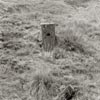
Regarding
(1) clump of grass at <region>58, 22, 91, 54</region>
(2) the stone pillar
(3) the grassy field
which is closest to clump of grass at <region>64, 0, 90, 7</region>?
(3) the grassy field

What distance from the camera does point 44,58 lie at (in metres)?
4.21

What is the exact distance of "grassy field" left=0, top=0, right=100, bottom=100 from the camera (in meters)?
3.37

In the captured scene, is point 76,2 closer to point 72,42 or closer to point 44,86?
point 72,42

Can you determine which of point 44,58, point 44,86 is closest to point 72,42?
point 44,58

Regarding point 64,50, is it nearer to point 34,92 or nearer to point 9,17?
point 34,92

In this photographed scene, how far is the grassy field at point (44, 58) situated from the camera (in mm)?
3365

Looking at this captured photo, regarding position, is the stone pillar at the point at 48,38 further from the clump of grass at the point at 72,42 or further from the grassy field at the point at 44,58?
the clump of grass at the point at 72,42

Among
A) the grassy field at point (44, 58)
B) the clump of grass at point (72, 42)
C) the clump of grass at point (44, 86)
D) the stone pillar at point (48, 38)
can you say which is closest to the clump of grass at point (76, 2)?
the grassy field at point (44, 58)

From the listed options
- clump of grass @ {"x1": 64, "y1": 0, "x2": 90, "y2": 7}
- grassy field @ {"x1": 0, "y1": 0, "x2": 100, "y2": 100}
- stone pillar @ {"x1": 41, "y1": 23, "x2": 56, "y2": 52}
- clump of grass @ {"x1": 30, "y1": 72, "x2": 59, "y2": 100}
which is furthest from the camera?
clump of grass @ {"x1": 64, "y1": 0, "x2": 90, "y2": 7}

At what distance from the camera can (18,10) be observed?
6723 millimetres

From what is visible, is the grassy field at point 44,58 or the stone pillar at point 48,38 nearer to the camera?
the grassy field at point 44,58

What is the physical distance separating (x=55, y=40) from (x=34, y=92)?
1766 millimetres

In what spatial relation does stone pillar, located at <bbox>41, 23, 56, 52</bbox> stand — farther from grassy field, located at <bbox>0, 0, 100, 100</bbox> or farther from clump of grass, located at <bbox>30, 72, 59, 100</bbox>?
clump of grass, located at <bbox>30, 72, 59, 100</bbox>

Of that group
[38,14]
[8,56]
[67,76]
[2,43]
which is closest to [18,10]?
[38,14]
